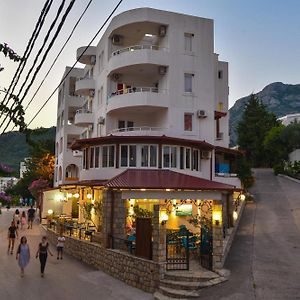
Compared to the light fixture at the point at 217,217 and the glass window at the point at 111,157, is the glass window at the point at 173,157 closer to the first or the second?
the glass window at the point at 111,157

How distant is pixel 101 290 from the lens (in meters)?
16.1

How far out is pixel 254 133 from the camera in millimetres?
63156

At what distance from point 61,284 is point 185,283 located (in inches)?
206

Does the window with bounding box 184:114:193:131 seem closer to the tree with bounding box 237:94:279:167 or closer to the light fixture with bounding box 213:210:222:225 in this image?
the light fixture with bounding box 213:210:222:225

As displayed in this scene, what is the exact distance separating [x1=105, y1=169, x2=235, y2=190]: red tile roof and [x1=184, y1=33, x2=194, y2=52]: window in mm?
9302

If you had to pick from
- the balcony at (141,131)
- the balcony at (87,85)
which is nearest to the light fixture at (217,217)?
the balcony at (141,131)

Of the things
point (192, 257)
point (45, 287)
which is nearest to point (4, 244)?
point (45, 287)

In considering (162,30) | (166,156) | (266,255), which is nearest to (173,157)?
(166,156)

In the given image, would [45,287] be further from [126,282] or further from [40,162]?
[40,162]

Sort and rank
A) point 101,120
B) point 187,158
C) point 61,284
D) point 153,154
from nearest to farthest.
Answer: point 61,284 < point 153,154 < point 187,158 < point 101,120

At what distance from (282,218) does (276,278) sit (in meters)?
11.5

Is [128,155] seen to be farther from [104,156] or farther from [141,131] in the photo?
[141,131]

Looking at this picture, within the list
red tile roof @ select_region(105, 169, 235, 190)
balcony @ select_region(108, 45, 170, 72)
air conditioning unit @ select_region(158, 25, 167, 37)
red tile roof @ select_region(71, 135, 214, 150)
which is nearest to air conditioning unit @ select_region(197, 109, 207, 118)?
red tile roof @ select_region(71, 135, 214, 150)

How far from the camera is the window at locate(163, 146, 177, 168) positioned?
26656 mm
